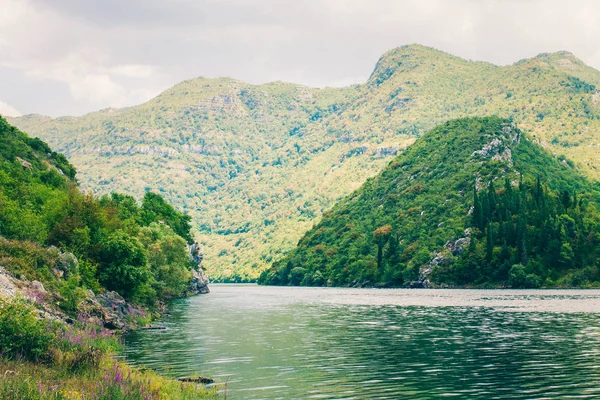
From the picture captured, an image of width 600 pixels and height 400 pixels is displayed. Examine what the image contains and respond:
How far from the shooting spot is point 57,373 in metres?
31.1

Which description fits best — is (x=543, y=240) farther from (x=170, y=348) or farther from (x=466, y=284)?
(x=170, y=348)

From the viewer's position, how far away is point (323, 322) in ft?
259

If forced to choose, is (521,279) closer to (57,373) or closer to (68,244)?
(68,244)

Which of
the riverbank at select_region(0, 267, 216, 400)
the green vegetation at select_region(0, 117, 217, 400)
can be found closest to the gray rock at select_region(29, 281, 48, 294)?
the green vegetation at select_region(0, 117, 217, 400)

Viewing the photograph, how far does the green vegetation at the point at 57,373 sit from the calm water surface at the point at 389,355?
15.4ft

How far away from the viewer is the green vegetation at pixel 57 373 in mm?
26766

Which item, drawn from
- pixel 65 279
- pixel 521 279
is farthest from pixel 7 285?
pixel 521 279

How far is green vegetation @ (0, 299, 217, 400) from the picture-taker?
2677 cm

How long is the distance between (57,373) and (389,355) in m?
25.6

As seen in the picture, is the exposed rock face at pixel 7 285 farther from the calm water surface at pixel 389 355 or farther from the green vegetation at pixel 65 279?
the calm water surface at pixel 389 355

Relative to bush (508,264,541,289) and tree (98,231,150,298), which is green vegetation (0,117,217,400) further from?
bush (508,264,541,289)

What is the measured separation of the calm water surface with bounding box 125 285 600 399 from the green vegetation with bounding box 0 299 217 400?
4.70 meters

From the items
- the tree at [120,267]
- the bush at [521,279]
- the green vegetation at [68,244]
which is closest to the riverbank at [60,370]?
the green vegetation at [68,244]

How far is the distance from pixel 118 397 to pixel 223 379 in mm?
12463
